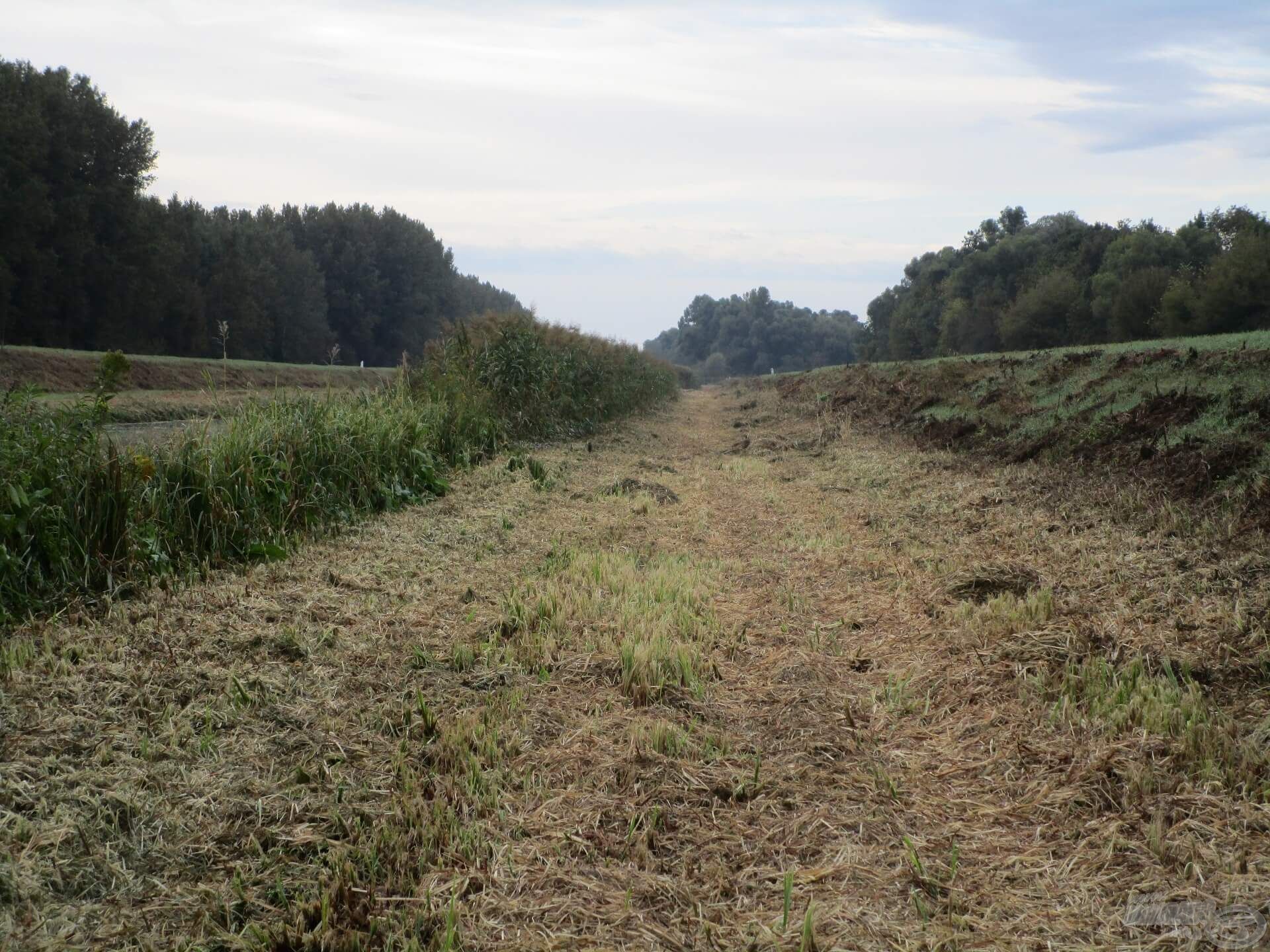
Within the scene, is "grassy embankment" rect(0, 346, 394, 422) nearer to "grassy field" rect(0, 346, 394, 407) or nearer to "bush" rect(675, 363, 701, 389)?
"grassy field" rect(0, 346, 394, 407)

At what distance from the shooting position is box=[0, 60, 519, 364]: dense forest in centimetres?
2962

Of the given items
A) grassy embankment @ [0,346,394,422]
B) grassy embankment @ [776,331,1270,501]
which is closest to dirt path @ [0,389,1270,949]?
grassy embankment @ [776,331,1270,501]

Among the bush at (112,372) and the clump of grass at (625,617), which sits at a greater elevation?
the bush at (112,372)

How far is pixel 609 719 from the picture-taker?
3668 millimetres

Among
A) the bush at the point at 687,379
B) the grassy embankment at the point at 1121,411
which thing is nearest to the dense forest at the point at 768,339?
the bush at the point at 687,379

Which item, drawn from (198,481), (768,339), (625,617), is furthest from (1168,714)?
(768,339)

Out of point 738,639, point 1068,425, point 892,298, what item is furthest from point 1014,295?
point 738,639

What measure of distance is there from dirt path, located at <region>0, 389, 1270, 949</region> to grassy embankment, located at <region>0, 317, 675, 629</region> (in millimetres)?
431

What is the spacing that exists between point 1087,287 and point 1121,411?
38.8 meters

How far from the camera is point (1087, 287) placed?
4347 cm

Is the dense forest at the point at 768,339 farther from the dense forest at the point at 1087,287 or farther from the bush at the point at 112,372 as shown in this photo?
the bush at the point at 112,372

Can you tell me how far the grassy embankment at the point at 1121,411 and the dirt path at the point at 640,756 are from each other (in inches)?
81.2

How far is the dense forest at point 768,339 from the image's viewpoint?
116812 millimetres

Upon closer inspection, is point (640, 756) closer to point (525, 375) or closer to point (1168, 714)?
point (1168, 714)
